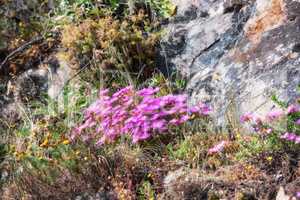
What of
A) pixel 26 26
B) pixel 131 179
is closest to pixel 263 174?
pixel 131 179

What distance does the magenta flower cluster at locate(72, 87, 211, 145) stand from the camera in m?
5.33

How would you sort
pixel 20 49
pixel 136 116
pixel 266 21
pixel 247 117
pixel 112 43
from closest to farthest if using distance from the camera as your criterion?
1. pixel 247 117
2. pixel 136 116
3. pixel 266 21
4. pixel 112 43
5. pixel 20 49

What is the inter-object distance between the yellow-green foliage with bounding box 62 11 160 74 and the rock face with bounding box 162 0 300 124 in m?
0.23

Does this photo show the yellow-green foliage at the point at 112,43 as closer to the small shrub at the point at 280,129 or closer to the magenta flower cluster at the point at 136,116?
the magenta flower cluster at the point at 136,116

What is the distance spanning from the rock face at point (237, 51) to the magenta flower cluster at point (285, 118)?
1.21 ft

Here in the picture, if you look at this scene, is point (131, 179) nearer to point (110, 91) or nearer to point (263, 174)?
point (263, 174)

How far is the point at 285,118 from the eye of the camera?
4578 mm

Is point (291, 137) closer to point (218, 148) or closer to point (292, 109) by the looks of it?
point (292, 109)

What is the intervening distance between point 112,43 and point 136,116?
55.9 inches

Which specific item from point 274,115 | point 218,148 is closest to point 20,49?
point 218,148

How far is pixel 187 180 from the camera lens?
4660 mm

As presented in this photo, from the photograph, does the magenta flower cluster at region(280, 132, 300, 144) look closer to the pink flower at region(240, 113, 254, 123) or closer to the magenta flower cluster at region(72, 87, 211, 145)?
the pink flower at region(240, 113, 254, 123)

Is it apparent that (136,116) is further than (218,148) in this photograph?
Yes

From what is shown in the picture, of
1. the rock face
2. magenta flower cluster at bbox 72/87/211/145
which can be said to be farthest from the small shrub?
magenta flower cluster at bbox 72/87/211/145
